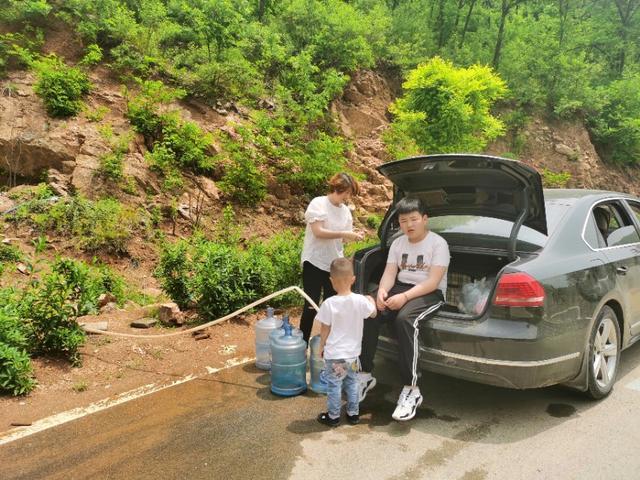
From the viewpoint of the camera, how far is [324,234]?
4.31 metres

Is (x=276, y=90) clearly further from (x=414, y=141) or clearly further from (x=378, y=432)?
(x=378, y=432)

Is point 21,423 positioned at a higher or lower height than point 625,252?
lower

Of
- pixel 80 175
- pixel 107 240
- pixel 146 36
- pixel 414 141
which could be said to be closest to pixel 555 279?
pixel 107 240

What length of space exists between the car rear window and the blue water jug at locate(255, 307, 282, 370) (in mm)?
1726

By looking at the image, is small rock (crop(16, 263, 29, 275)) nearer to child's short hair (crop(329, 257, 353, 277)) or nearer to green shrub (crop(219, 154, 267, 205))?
green shrub (crop(219, 154, 267, 205))

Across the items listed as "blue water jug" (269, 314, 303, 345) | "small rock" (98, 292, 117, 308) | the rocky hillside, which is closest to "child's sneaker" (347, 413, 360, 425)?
"blue water jug" (269, 314, 303, 345)

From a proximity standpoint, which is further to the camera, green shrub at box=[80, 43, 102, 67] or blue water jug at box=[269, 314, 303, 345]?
green shrub at box=[80, 43, 102, 67]

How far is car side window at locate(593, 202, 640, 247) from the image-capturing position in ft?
14.2

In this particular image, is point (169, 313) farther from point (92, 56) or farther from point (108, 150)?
point (92, 56)

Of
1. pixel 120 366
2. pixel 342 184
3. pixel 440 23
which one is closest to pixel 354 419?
pixel 342 184

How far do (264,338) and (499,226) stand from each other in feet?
7.74

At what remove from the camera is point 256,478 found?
9.27 ft

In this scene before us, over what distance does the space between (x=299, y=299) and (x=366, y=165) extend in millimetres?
7534

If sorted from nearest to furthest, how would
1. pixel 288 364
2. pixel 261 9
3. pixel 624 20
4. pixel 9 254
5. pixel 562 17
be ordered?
pixel 288 364 → pixel 9 254 → pixel 261 9 → pixel 562 17 → pixel 624 20
